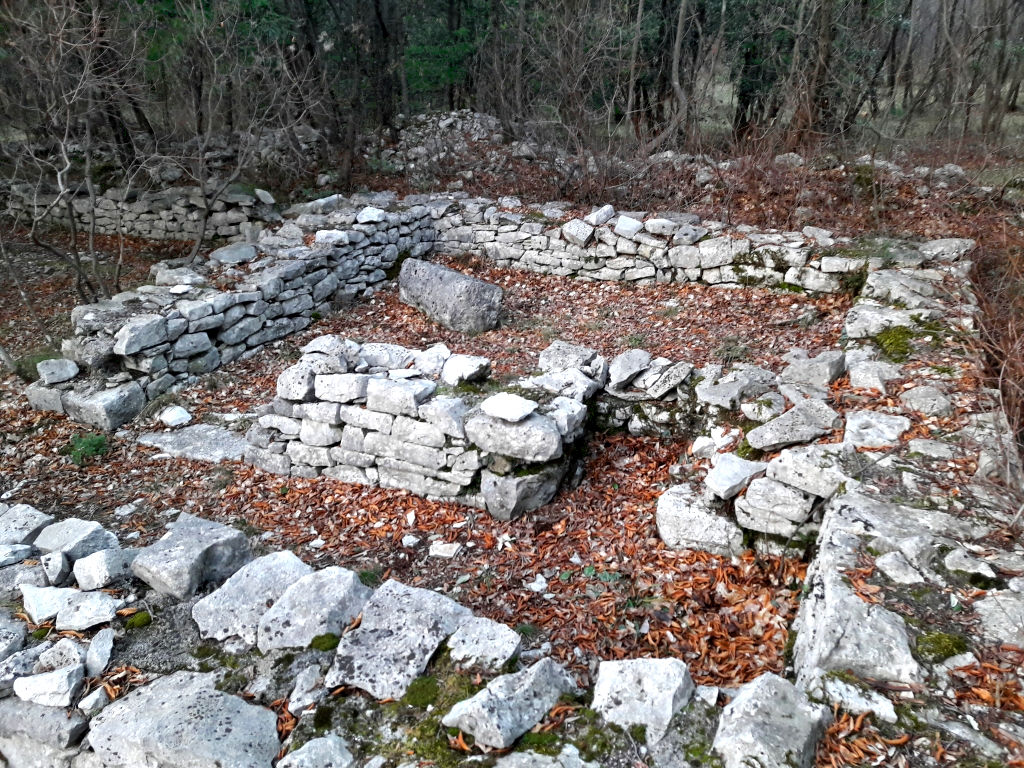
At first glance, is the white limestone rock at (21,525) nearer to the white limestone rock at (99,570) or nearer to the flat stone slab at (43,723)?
the white limestone rock at (99,570)

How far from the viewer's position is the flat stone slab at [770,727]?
208cm

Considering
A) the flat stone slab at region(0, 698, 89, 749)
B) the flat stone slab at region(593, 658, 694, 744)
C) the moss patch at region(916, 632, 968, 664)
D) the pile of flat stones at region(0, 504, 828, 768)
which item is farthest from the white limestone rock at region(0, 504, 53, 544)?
the moss patch at region(916, 632, 968, 664)

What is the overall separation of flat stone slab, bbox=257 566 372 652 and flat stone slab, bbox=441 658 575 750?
0.74 m

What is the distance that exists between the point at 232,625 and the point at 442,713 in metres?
1.09

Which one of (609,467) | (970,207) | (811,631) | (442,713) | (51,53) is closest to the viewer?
(442,713)

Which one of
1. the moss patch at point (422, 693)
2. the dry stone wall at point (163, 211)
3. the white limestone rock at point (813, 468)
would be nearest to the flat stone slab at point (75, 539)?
the moss patch at point (422, 693)

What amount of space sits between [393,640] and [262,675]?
0.54 meters

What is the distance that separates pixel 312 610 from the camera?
2.85 meters

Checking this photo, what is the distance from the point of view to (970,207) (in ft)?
25.2

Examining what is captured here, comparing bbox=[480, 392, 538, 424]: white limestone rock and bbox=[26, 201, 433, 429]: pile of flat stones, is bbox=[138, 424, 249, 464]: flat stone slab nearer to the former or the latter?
bbox=[26, 201, 433, 429]: pile of flat stones

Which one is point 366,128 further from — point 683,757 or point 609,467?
point 683,757

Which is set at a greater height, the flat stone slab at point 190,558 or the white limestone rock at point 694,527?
the flat stone slab at point 190,558

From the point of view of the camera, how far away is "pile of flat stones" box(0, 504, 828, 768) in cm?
225

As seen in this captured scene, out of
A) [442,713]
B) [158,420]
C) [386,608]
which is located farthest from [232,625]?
[158,420]
